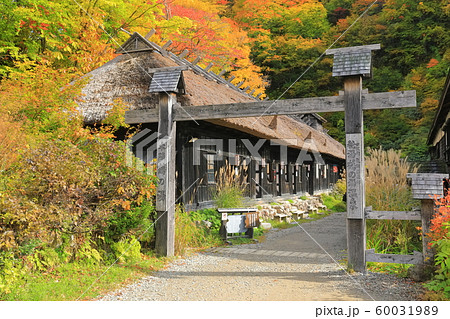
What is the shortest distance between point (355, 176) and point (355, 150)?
16.3 inches

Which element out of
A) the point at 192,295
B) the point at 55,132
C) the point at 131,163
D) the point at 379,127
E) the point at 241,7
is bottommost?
the point at 192,295

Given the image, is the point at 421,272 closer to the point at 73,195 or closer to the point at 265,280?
the point at 265,280

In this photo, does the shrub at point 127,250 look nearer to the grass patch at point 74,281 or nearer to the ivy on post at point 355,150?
the grass patch at point 74,281

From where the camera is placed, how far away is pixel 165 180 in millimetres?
7074

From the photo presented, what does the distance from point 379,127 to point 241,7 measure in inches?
529

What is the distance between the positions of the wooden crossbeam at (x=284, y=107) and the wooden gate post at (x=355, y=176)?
0.15 m

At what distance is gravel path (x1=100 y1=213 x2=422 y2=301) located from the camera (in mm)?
4871

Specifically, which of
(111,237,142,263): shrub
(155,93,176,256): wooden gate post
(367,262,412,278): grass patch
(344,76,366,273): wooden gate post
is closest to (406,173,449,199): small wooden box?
(344,76,366,273): wooden gate post

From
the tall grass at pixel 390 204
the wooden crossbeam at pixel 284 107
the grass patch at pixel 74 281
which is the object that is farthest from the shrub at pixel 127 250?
the tall grass at pixel 390 204

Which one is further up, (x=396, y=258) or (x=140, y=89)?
(x=140, y=89)

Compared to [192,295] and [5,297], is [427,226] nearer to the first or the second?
[192,295]

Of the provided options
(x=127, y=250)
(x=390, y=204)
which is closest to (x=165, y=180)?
(x=127, y=250)

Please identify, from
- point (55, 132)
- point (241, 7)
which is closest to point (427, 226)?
point (55, 132)

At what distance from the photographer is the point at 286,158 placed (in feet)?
55.7
